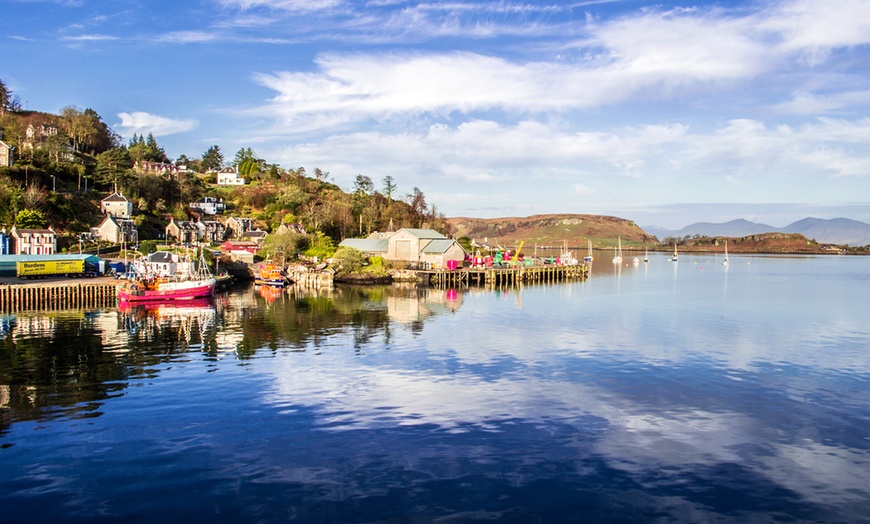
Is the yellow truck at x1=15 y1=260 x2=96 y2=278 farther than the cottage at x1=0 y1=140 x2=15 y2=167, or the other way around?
the cottage at x1=0 y1=140 x2=15 y2=167

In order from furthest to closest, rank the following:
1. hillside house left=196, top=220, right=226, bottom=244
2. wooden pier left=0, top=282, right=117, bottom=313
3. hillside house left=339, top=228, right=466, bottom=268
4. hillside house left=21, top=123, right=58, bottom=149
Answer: hillside house left=21, top=123, right=58, bottom=149
hillside house left=196, top=220, right=226, bottom=244
hillside house left=339, top=228, right=466, bottom=268
wooden pier left=0, top=282, right=117, bottom=313

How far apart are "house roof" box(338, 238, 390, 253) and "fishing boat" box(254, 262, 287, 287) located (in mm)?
14898

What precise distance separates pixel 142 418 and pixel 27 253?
65.7m

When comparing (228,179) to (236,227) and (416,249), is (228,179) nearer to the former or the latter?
(236,227)

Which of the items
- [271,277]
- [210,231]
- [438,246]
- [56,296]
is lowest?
[56,296]

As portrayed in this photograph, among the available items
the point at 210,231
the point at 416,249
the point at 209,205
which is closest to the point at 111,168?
the point at 209,205

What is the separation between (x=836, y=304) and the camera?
60.6 m

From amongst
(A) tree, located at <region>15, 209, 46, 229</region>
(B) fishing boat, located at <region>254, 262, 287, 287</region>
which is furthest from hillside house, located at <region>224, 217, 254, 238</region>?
(A) tree, located at <region>15, 209, 46, 229</region>

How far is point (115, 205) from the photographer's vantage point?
9869 cm

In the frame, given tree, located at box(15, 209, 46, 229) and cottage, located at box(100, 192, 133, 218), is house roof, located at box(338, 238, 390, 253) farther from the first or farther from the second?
tree, located at box(15, 209, 46, 229)

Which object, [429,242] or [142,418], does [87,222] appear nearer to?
[429,242]

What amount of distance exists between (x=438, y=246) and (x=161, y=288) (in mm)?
44166

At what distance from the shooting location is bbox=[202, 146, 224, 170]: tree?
175m

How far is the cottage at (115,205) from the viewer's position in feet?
323
